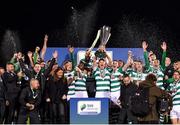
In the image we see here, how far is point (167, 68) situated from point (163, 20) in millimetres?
5294

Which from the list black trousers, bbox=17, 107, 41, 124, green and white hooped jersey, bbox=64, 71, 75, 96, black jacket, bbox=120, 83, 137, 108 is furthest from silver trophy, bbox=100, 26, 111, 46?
black trousers, bbox=17, 107, 41, 124

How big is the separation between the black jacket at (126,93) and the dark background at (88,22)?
591cm

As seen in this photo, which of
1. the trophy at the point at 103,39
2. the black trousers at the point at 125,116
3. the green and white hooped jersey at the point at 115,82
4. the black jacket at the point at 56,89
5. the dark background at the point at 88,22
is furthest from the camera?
the dark background at the point at 88,22

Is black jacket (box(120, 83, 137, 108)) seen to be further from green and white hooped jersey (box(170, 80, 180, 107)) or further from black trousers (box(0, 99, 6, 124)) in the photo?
black trousers (box(0, 99, 6, 124))

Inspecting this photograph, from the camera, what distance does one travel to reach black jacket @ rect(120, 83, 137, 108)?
1675 centimetres

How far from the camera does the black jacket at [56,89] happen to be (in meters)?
16.9

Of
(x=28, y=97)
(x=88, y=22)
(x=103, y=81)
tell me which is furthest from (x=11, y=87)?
(x=88, y=22)

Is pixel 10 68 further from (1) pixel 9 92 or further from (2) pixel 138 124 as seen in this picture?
(2) pixel 138 124

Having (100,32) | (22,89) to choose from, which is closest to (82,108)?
(22,89)

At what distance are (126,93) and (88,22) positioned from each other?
6.75 m

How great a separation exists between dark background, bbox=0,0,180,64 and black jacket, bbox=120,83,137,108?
5.91 meters

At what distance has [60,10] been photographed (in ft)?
75.2

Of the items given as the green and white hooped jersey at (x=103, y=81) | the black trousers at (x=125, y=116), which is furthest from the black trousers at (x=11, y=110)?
the black trousers at (x=125, y=116)

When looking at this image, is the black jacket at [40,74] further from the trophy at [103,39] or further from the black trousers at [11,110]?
the trophy at [103,39]
